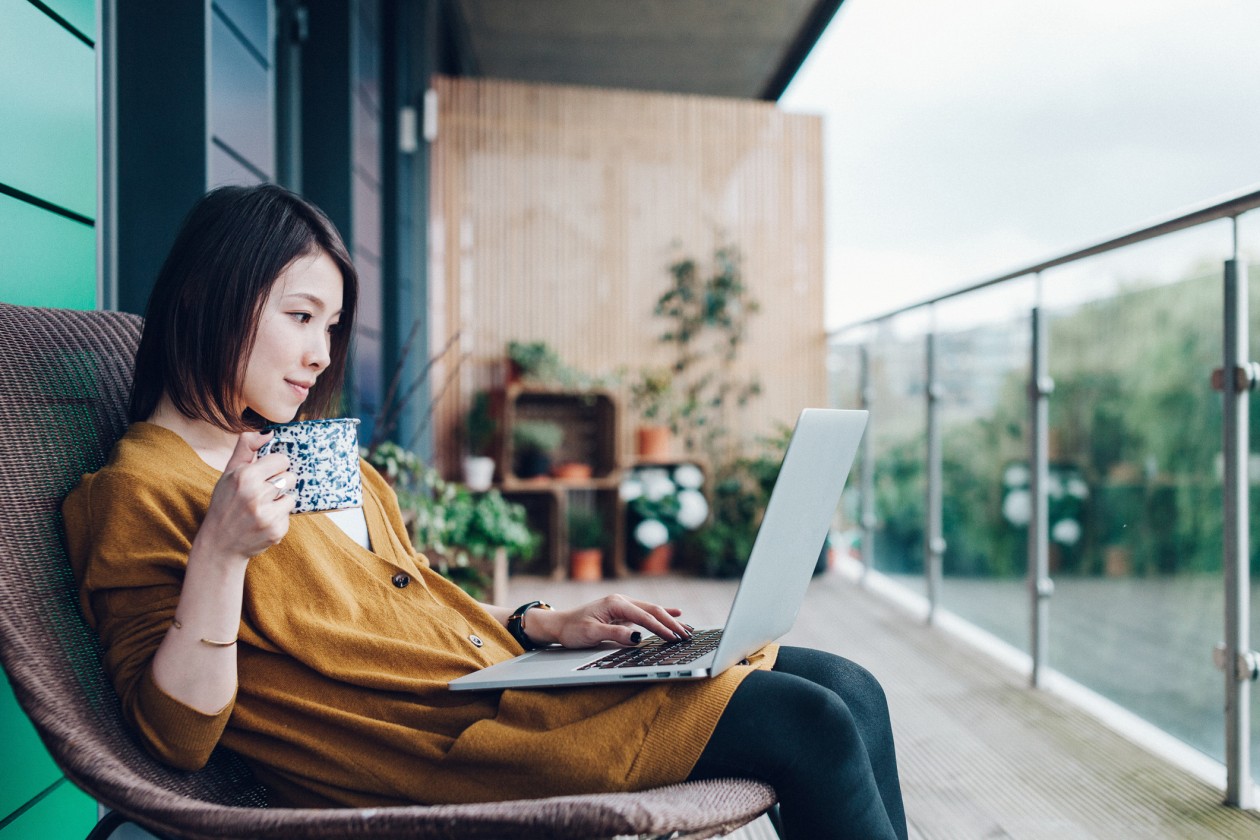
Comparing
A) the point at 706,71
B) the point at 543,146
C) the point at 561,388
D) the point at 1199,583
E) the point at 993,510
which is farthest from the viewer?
the point at 706,71

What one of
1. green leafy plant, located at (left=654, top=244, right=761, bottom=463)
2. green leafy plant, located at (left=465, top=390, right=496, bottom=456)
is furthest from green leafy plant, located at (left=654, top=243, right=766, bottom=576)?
Answer: green leafy plant, located at (left=465, top=390, right=496, bottom=456)

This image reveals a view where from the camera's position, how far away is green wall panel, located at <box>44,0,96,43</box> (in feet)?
3.73

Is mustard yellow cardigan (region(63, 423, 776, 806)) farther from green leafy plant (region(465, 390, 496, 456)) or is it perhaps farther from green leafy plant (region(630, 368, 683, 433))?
green leafy plant (region(630, 368, 683, 433))

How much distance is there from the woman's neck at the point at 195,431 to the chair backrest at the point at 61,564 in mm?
83

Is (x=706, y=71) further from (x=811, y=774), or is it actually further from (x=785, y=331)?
(x=811, y=774)

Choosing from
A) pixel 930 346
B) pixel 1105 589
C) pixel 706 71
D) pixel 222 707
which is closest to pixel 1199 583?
pixel 1105 589

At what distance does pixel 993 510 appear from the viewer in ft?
10.3

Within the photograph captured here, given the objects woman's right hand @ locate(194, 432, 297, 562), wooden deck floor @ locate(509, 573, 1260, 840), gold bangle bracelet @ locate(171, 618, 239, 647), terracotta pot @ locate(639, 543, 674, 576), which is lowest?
wooden deck floor @ locate(509, 573, 1260, 840)

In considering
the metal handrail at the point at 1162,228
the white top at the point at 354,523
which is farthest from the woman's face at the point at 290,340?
the metal handrail at the point at 1162,228

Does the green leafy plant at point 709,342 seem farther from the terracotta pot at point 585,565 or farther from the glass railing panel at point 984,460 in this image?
the glass railing panel at point 984,460

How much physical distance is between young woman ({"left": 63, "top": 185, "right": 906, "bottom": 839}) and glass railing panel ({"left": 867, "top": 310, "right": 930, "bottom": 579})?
8.39 ft

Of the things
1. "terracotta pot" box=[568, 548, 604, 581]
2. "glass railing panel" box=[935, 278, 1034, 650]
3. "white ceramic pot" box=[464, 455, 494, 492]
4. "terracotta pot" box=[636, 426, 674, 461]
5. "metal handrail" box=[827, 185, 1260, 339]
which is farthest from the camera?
"terracotta pot" box=[636, 426, 674, 461]

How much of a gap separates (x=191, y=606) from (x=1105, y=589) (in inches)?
109

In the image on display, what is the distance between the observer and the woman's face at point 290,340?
87cm
